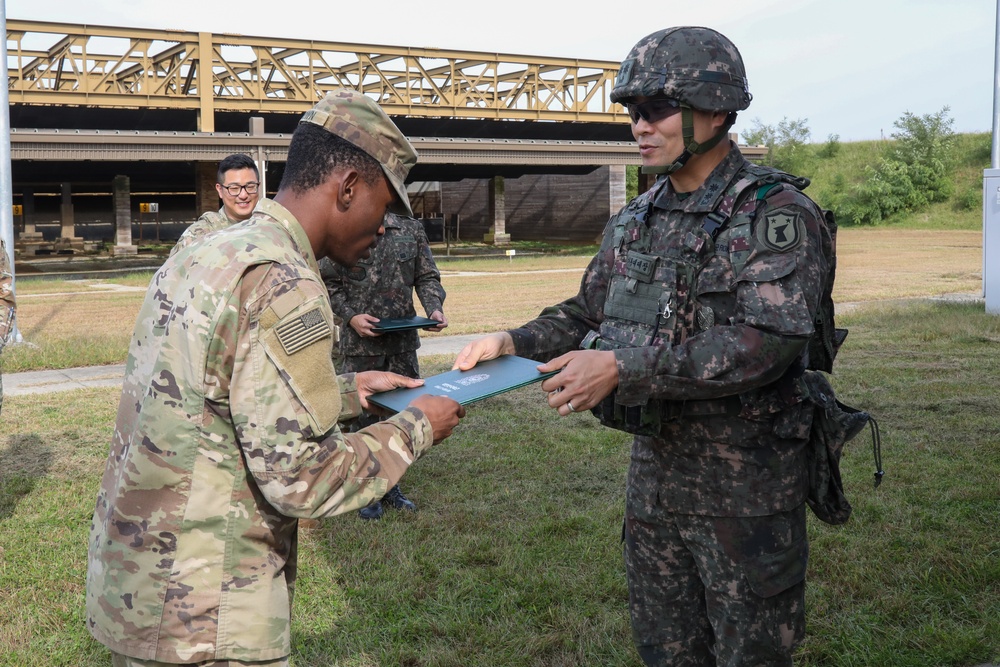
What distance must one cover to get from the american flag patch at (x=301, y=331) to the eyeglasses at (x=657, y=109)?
134 cm

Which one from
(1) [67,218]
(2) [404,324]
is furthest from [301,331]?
(1) [67,218]

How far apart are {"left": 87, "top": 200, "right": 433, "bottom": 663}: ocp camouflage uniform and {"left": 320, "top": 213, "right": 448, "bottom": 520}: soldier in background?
12.7ft

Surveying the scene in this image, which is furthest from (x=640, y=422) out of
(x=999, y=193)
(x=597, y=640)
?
(x=999, y=193)

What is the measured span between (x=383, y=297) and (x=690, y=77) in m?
3.68

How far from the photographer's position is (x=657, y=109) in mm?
2861

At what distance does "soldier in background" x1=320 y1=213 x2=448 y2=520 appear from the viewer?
605 cm

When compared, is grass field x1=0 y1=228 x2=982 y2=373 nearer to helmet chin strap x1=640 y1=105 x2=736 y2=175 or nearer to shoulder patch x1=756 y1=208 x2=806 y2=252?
helmet chin strap x1=640 y1=105 x2=736 y2=175

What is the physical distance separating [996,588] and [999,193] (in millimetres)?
11614

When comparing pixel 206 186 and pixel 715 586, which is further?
pixel 206 186

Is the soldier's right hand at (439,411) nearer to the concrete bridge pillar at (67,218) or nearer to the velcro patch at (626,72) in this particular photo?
the velcro patch at (626,72)

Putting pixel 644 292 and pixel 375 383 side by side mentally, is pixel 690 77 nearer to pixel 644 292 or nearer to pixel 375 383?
pixel 644 292

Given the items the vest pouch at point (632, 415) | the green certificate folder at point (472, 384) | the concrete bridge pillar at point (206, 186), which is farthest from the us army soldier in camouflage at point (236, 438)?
the concrete bridge pillar at point (206, 186)

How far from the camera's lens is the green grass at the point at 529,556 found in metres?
4.20

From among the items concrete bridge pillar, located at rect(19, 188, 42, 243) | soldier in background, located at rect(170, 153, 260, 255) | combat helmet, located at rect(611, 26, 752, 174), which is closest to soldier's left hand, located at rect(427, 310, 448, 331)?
soldier in background, located at rect(170, 153, 260, 255)
